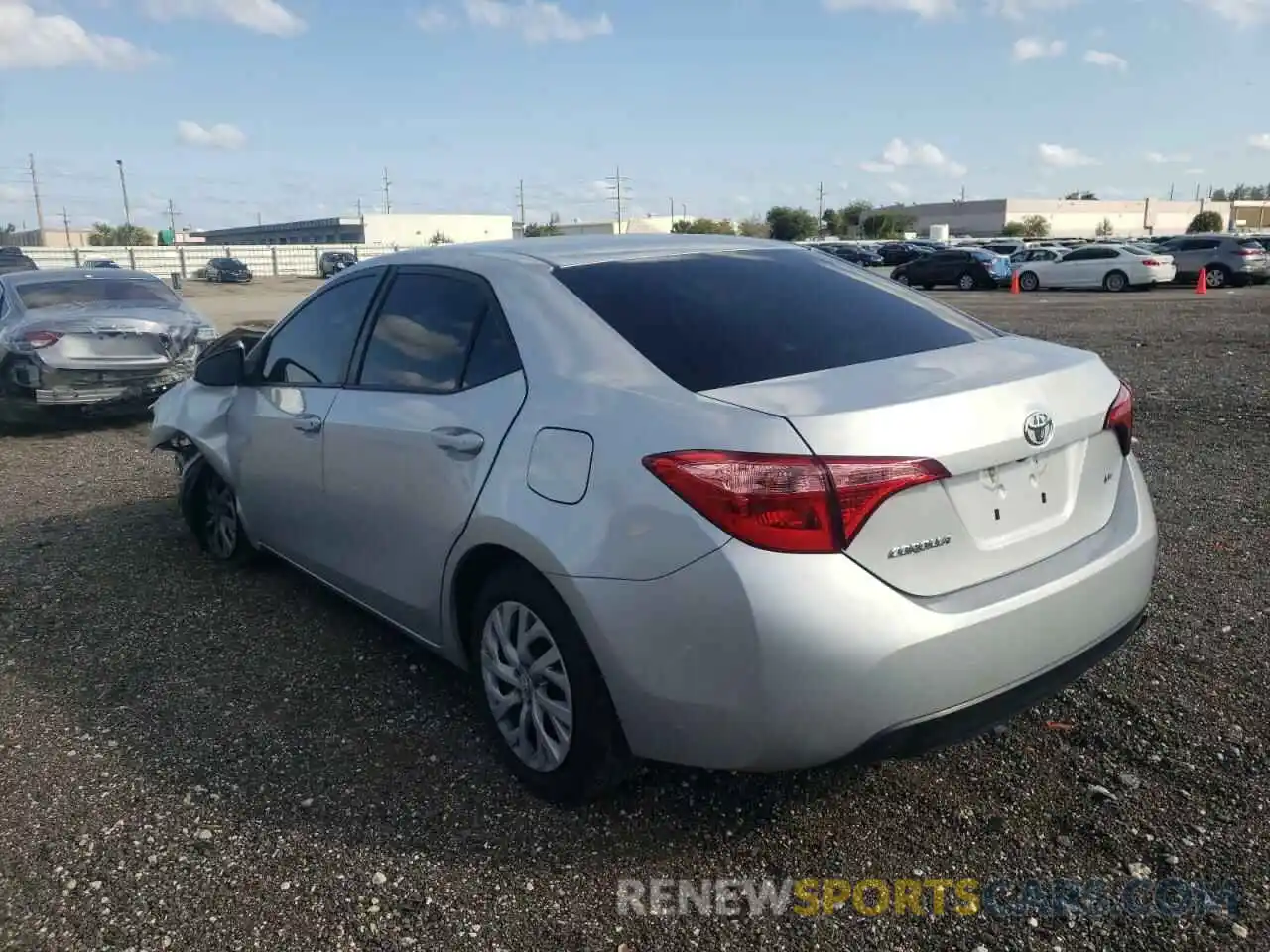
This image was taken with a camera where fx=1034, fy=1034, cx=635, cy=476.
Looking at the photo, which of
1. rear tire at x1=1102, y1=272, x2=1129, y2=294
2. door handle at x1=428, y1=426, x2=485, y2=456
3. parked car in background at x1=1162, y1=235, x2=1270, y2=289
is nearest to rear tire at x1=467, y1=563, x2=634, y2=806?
door handle at x1=428, y1=426, x2=485, y2=456

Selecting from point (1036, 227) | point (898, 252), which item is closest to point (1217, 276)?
point (898, 252)

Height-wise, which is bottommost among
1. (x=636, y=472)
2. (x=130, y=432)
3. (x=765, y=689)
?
(x=130, y=432)

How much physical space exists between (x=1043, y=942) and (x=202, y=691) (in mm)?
3030

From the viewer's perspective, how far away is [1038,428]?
2.71 metres

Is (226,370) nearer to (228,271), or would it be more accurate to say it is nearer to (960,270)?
(960,270)

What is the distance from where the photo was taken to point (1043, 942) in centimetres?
247

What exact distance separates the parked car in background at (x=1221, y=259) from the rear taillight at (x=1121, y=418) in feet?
95.1

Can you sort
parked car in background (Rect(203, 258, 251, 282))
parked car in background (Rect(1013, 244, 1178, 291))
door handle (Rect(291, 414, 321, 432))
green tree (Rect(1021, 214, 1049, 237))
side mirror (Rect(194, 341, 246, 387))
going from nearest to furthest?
door handle (Rect(291, 414, 321, 432))
side mirror (Rect(194, 341, 246, 387))
parked car in background (Rect(1013, 244, 1178, 291))
parked car in background (Rect(203, 258, 251, 282))
green tree (Rect(1021, 214, 1049, 237))

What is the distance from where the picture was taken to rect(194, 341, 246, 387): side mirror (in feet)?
15.2

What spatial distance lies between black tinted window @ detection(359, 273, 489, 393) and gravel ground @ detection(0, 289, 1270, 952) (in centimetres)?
120

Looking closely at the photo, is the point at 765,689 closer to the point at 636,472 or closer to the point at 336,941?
the point at 636,472

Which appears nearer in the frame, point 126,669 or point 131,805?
point 131,805

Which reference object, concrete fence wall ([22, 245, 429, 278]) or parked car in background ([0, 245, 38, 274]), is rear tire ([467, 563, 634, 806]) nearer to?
parked car in background ([0, 245, 38, 274])

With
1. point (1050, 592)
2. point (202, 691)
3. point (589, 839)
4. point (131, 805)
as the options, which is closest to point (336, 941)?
point (589, 839)
